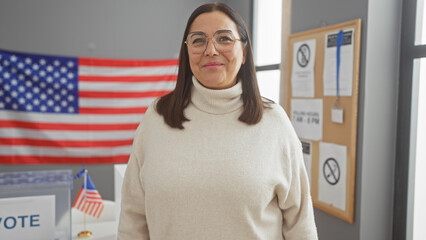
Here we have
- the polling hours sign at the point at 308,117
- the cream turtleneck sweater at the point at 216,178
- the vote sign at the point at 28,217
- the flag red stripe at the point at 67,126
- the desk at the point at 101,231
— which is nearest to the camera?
the cream turtleneck sweater at the point at 216,178

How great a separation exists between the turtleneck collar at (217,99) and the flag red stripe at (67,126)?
104 inches

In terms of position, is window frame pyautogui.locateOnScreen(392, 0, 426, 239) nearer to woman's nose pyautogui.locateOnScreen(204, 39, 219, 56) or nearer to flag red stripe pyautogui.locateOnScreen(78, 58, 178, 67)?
woman's nose pyautogui.locateOnScreen(204, 39, 219, 56)

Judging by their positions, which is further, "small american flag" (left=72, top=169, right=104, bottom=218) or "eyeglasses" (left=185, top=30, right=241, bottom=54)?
"small american flag" (left=72, top=169, right=104, bottom=218)

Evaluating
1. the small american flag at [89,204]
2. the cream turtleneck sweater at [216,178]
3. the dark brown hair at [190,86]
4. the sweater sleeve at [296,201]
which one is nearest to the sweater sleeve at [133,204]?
the cream turtleneck sweater at [216,178]

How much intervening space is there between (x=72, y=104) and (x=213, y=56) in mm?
2768

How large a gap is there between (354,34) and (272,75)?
1338 millimetres

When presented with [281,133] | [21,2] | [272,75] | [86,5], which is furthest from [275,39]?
[281,133]

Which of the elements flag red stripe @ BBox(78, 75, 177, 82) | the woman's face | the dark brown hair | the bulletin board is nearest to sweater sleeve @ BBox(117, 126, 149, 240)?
the dark brown hair

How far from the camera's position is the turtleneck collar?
3.12 feet

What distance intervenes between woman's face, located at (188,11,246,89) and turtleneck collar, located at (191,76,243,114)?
25mm

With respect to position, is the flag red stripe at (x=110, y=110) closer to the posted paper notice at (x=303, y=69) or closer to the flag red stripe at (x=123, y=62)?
the flag red stripe at (x=123, y=62)

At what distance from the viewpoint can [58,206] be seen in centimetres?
117

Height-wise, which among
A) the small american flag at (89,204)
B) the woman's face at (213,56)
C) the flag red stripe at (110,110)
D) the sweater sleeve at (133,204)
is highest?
the woman's face at (213,56)

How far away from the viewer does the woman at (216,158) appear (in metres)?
0.88
